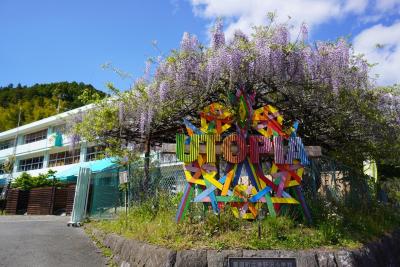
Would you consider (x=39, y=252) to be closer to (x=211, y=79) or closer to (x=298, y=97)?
(x=211, y=79)

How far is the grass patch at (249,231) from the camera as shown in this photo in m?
6.26

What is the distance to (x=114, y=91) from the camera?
10156 mm

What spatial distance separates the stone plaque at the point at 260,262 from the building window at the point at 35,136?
1346 inches

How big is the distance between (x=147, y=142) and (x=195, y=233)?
4.66 metres

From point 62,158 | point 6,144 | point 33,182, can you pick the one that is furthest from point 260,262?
point 6,144

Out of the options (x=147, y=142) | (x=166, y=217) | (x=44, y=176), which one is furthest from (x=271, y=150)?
(x=44, y=176)

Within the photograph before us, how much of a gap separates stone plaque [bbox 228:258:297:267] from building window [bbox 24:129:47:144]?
34.2m

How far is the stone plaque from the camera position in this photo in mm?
5762

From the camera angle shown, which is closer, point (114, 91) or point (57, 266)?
point (57, 266)

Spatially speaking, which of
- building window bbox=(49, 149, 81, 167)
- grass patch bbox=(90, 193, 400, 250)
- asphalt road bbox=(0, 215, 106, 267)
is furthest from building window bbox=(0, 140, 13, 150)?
grass patch bbox=(90, 193, 400, 250)

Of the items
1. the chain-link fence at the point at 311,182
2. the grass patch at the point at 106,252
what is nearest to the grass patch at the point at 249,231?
the grass patch at the point at 106,252

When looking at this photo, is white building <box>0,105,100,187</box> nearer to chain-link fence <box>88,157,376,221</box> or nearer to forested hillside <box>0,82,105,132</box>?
forested hillside <box>0,82,105,132</box>

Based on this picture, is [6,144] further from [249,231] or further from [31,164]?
[249,231]

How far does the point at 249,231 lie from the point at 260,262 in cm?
89
